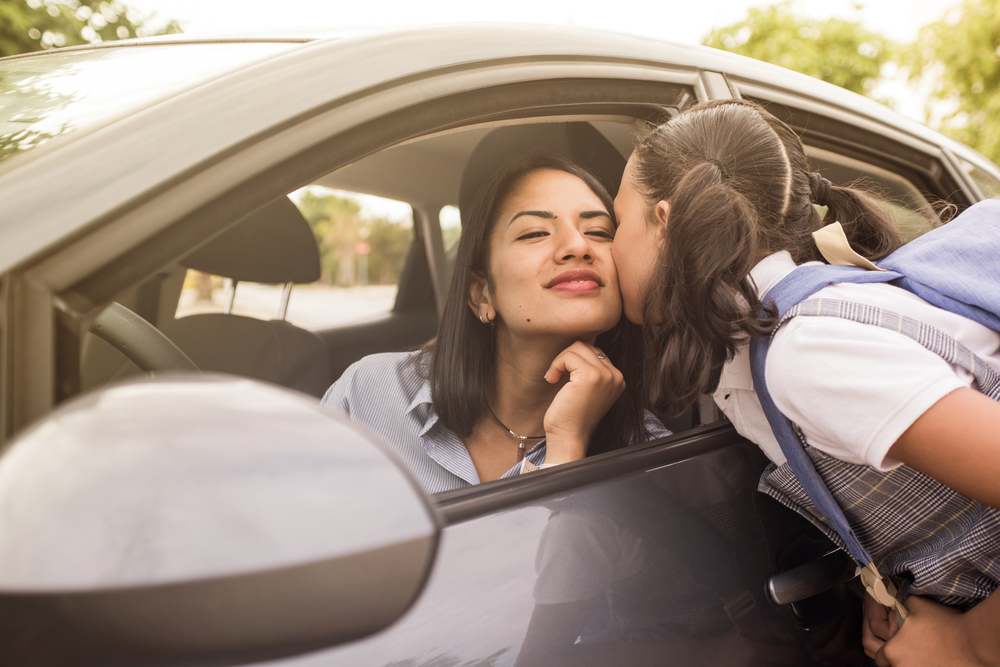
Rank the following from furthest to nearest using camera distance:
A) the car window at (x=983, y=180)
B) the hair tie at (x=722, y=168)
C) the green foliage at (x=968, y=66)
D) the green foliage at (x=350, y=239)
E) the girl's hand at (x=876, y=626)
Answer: the green foliage at (x=968, y=66) < the green foliage at (x=350, y=239) < the car window at (x=983, y=180) < the hair tie at (x=722, y=168) < the girl's hand at (x=876, y=626)

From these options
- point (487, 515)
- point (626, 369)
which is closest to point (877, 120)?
point (626, 369)

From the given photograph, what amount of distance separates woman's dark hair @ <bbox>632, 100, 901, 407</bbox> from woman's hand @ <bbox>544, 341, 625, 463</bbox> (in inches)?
6.6

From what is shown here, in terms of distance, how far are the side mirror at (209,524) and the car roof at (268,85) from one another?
27cm

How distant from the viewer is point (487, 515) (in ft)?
3.01

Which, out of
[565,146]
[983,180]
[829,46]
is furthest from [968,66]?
[565,146]

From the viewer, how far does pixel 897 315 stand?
3.33 ft

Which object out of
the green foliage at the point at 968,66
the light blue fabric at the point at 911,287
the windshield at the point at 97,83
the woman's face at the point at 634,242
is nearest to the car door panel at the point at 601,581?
the light blue fabric at the point at 911,287

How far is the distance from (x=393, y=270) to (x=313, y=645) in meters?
3.28

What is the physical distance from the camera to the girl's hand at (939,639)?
104 cm

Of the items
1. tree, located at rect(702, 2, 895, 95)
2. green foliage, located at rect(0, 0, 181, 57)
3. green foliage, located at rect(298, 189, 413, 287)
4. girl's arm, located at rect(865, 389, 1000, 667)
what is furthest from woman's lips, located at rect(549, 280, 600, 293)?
tree, located at rect(702, 2, 895, 95)

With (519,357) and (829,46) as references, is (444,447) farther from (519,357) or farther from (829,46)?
(829,46)

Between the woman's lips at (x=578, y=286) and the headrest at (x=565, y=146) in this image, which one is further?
the headrest at (x=565, y=146)

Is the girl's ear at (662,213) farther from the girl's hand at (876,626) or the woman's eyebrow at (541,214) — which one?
the girl's hand at (876,626)

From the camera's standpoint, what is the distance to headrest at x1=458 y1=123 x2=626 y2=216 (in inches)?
71.1
